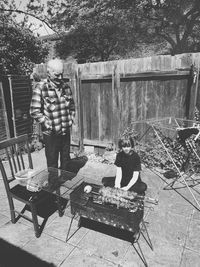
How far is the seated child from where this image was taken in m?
3.24

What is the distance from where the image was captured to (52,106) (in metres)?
3.68

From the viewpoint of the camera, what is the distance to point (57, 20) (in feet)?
52.0

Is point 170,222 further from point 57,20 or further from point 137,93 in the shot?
point 57,20

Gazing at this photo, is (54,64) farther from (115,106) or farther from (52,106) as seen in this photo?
(115,106)

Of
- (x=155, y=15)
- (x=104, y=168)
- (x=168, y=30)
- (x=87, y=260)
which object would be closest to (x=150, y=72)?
(x=104, y=168)

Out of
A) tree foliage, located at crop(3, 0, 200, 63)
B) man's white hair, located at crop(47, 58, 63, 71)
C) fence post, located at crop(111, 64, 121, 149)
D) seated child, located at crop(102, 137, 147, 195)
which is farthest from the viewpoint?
tree foliage, located at crop(3, 0, 200, 63)

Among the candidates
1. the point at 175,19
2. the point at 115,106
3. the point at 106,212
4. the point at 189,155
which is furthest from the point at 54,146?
the point at 175,19

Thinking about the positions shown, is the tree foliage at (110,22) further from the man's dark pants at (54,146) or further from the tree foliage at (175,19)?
the man's dark pants at (54,146)

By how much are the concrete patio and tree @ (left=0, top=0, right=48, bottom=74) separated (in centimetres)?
648

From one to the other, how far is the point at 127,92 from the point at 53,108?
90.6 inches

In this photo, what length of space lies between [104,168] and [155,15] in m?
14.7

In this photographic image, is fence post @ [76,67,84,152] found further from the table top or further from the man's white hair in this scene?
the table top

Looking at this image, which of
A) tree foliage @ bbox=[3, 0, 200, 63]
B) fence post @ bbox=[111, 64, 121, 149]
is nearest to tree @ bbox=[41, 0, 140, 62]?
tree foliage @ bbox=[3, 0, 200, 63]

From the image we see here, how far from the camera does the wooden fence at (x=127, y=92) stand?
15.5 ft
